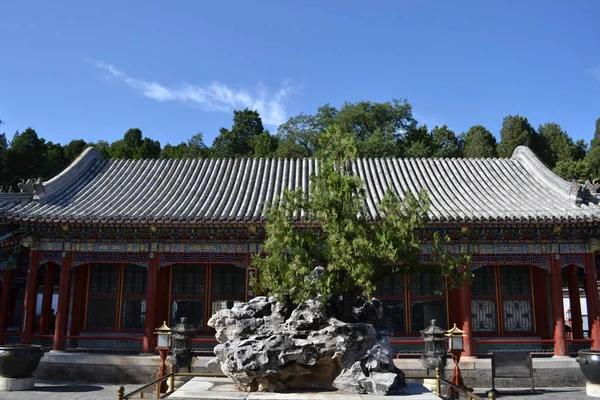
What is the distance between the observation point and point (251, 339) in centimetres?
841

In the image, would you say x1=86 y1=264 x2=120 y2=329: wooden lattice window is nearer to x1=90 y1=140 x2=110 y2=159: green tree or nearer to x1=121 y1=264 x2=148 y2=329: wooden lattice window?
x1=121 y1=264 x2=148 y2=329: wooden lattice window

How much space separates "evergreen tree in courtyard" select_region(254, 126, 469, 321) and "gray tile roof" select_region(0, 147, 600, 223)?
14.0ft

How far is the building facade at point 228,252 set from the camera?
14375mm

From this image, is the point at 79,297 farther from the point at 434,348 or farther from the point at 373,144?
the point at 373,144

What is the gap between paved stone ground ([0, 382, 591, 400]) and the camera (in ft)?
39.1

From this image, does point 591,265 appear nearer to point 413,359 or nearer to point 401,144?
point 413,359

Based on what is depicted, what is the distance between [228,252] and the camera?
15141mm

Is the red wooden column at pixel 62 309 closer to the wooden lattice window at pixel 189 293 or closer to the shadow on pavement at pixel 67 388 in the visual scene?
the shadow on pavement at pixel 67 388

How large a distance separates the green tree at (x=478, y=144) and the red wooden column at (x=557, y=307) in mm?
34026

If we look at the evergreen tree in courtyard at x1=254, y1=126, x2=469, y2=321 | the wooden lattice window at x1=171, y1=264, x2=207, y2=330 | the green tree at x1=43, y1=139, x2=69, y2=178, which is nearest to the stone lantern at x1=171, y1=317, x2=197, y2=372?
the wooden lattice window at x1=171, y1=264, x2=207, y2=330

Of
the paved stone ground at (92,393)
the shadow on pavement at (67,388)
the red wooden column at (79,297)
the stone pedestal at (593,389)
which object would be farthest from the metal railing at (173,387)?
the red wooden column at (79,297)

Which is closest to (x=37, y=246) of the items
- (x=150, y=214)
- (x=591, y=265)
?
(x=150, y=214)

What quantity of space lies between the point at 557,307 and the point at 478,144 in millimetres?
36750

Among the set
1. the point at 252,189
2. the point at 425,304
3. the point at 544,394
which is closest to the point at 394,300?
the point at 425,304
